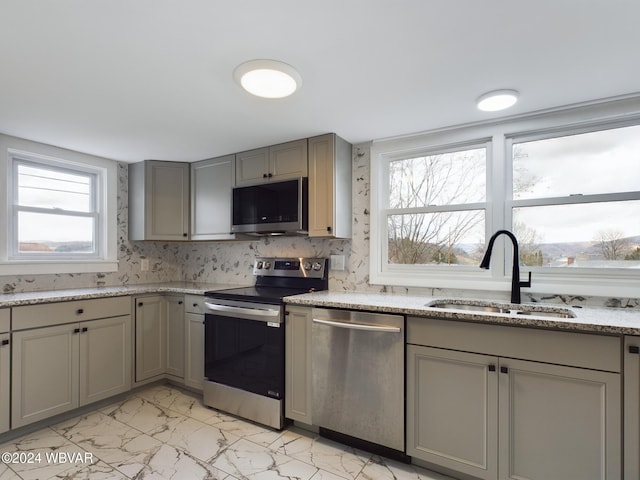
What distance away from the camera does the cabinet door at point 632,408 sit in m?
1.44

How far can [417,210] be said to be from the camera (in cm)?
264

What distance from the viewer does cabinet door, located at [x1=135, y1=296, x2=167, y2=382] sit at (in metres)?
2.93

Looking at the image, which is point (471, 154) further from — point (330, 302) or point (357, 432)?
point (357, 432)

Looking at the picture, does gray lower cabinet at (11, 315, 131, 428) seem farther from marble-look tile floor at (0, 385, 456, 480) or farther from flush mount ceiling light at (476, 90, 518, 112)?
flush mount ceiling light at (476, 90, 518, 112)

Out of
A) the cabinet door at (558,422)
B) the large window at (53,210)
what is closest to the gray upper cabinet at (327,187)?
the cabinet door at (558,422)

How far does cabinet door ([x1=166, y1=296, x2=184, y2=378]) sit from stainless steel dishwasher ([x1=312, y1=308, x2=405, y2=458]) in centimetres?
141

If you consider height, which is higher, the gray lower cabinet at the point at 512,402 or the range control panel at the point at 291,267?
the range control panel at the point at 291,267

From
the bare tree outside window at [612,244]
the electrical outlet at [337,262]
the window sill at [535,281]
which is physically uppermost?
the bare tree outside window at [612,244]

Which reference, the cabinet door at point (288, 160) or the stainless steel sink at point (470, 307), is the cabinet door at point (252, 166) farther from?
the stainless steel sink at point (470, 307)

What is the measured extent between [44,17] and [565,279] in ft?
9.46

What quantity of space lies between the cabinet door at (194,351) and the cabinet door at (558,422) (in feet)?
7.18

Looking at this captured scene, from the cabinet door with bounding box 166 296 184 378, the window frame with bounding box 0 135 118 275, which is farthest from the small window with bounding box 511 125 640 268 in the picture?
the window frame with bounding box 0 135 118 275

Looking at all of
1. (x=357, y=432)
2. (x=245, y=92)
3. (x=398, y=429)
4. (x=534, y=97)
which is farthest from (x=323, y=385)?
(x=534, y=97)

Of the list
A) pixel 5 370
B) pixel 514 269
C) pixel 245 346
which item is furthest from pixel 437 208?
pixel 5 370
